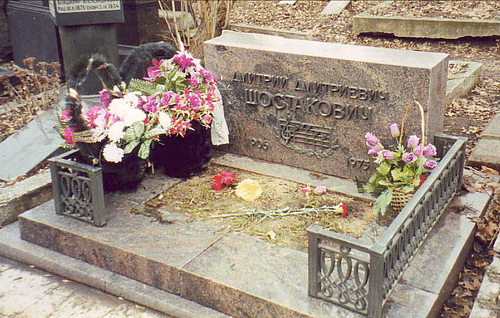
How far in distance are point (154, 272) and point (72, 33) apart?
3.95 m

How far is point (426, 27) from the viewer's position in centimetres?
974

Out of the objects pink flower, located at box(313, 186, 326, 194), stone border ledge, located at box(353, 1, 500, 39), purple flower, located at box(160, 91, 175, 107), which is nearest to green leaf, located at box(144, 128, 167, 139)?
purple flower, located at box(160, 91, 175, 107)

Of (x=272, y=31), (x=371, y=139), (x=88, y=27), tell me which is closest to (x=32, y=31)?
(x=88, y=27)

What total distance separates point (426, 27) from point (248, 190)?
19.5ft

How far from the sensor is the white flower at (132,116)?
14.8ft

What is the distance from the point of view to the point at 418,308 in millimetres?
3559

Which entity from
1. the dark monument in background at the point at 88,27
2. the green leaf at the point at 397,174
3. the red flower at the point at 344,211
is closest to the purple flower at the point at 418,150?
the green leaf at the point at 397,174

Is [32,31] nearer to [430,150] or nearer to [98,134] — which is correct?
[98,134]

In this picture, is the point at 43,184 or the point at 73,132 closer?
the point at 73,132

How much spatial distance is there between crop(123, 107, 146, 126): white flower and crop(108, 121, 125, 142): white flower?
5 centimetres

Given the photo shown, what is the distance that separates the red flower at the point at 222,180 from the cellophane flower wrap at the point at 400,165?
1120 millimetres

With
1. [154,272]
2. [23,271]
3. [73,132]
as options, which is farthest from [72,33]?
[154,272]

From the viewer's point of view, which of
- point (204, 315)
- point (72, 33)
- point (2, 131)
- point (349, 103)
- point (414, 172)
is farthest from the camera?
point (72, 33)

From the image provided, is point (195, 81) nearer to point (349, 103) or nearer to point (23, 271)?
point (349, 103)
